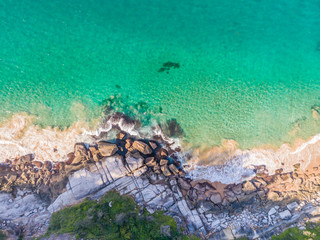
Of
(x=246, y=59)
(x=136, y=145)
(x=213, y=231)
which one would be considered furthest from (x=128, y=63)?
(x=213, y=231)

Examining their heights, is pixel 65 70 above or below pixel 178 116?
above

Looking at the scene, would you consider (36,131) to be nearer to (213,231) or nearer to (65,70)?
(65,70)

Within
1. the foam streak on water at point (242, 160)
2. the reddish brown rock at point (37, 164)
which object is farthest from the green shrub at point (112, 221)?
the foam streak on water at point (242, 160)

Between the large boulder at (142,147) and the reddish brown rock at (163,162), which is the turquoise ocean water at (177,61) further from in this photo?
the large boulder at (142,147)

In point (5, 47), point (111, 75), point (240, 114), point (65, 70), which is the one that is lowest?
point (240, 114)

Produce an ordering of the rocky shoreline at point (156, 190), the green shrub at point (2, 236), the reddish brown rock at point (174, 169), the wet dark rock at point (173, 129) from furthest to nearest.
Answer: the wet dark rock at point (173, 129) < the reddish brown rock at point (174, 169) < the rocky shoreline at point (156, 190) < the green shrub at point (2, 236)

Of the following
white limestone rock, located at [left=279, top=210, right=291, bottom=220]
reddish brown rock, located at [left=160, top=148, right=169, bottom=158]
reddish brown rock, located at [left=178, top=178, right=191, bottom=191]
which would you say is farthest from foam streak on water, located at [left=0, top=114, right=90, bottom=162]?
white limestone rock, located at [left=279, top=210, right=291, bottom=220]
